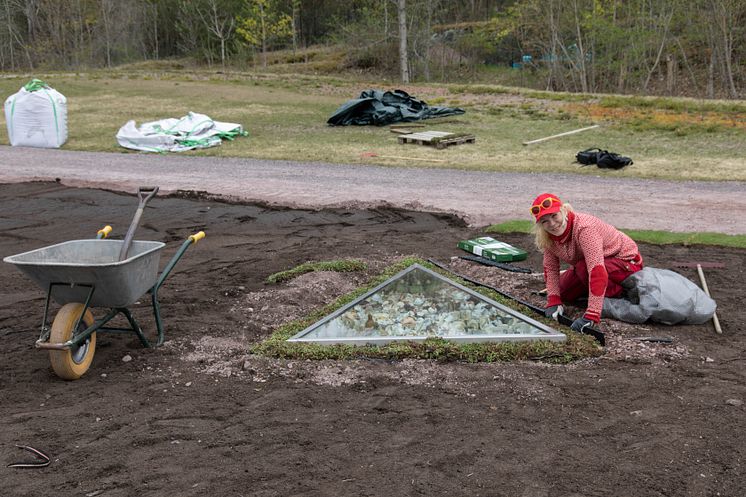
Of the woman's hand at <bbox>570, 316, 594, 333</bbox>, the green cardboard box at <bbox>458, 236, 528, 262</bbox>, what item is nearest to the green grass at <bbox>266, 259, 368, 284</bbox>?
the green cardboard box at <bbox>458, 236, 528, 262</bbox>

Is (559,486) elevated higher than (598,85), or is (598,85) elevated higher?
(598,85)

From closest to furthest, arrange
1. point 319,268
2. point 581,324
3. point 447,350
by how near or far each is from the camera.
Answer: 1. point 447,350
2. point 581,324
3. point 319,268

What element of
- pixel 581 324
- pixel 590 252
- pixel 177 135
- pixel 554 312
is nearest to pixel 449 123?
pixel 177 135

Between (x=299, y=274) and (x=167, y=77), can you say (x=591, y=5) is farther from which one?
(x=299, y=274)

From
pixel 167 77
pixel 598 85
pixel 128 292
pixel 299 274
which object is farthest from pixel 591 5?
pixel 128 292

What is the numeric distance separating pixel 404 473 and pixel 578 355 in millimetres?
1994

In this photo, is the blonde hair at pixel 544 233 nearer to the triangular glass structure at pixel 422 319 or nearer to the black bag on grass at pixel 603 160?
the triangular glass structure at pixel 422 319

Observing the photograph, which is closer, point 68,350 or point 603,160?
point 68,350

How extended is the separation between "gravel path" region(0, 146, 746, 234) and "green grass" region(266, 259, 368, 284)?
2505 mm

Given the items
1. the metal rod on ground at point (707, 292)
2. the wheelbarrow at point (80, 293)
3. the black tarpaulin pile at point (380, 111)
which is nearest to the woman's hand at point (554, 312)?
the metal rod on ground at point (707, 292)

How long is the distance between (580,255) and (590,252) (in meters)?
0.32

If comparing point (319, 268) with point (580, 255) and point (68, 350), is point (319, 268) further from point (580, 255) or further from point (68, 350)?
point (68, 350)

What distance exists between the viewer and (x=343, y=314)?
570 cm

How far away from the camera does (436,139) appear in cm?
1625
